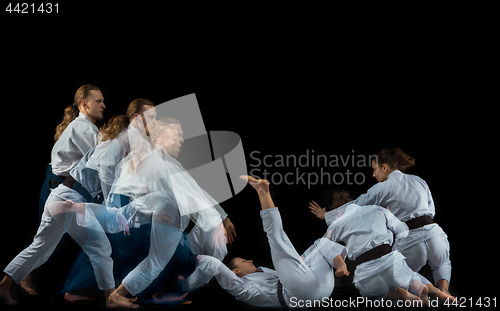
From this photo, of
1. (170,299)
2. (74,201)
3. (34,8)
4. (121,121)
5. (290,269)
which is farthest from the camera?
(34,8)

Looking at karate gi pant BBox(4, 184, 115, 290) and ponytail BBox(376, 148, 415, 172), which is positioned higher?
ponytail BBox(376, 148, 415, 172)

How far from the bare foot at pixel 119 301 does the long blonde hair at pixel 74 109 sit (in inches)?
44.9

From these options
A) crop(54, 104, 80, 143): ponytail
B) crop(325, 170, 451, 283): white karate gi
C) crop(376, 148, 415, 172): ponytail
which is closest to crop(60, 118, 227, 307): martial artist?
crop(54, 104, 80, 143): ponytail

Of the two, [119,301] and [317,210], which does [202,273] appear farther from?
[317,210]

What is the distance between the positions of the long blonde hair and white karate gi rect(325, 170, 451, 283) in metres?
1.90

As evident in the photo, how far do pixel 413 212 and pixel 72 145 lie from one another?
7.30 ft

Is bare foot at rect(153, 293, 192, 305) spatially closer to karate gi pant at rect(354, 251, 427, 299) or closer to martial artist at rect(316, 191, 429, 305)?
martial artist at rect(316, 191, 429, 305)

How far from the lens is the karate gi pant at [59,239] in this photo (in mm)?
2686

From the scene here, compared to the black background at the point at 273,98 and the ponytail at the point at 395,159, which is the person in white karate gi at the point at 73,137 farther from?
the ponytail at the point at 395,159

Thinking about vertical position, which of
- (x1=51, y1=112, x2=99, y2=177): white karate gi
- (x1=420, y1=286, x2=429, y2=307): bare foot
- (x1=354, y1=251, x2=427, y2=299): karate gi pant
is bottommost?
(x1=420, y1=286, x2=429, y2=307): bare foot

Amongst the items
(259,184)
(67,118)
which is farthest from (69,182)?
(259,184)

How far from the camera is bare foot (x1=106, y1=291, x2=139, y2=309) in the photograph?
257 cm

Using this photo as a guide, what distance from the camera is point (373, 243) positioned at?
260 cm

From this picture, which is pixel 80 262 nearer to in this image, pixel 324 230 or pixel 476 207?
pixel 324 230
